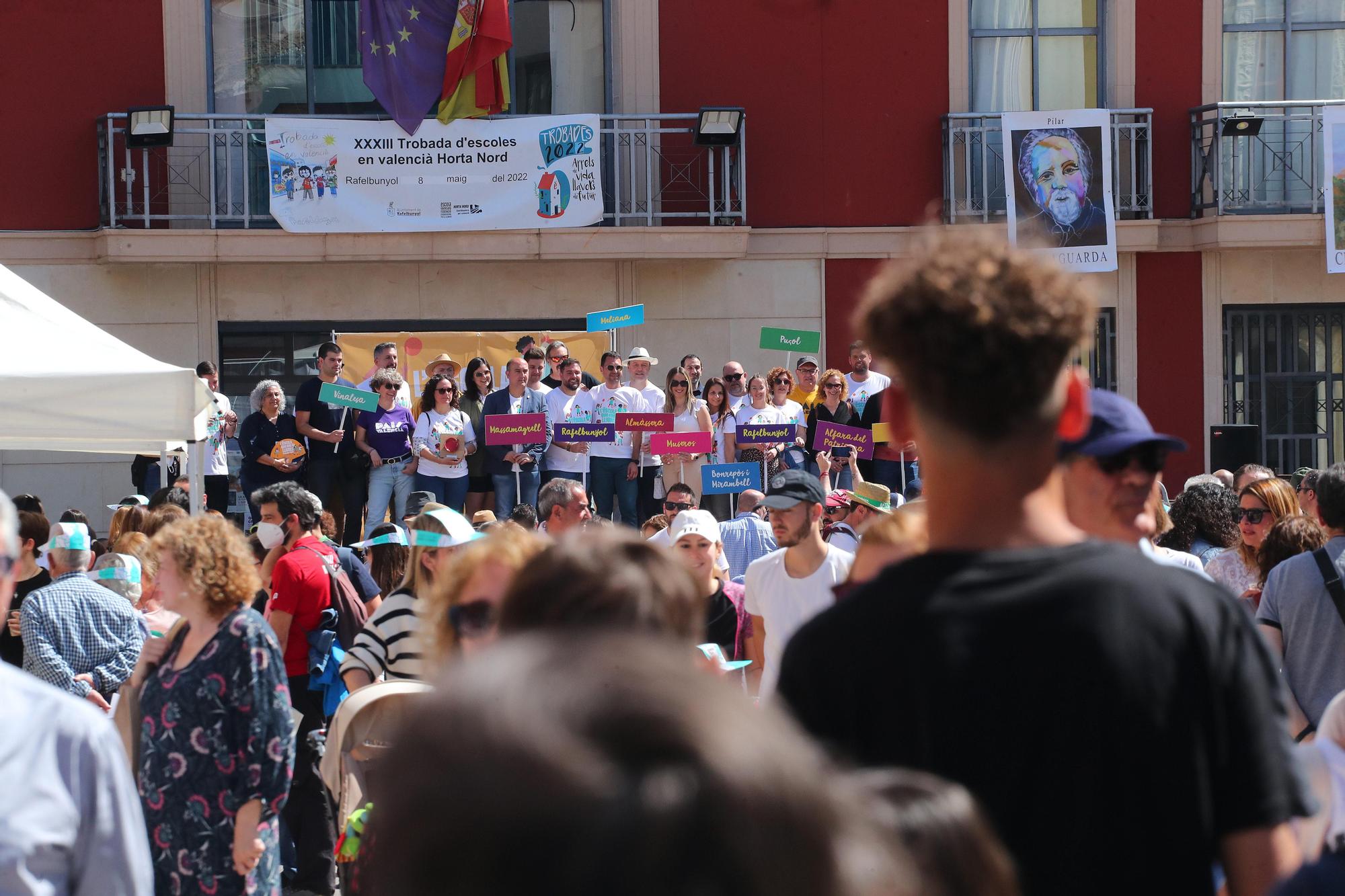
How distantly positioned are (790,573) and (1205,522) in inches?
93.8

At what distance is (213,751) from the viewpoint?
4.42 meters

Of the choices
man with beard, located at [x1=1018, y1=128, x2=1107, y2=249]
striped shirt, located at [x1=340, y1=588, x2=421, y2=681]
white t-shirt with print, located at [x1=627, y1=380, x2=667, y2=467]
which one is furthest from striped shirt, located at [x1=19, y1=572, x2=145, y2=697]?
man with beard, located at [x1=1018, y1=128, x2=1107, y2=249]

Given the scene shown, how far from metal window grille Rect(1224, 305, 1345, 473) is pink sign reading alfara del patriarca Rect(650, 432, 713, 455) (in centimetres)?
905

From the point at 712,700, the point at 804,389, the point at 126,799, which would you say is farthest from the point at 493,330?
the point at 712,700

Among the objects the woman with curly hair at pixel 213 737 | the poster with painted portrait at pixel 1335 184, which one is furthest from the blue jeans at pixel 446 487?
the poster with painted portrait at pixel 1335 184

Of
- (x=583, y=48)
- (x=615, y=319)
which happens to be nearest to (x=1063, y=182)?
(x=615, y=319)

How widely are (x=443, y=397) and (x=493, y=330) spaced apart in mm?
5498

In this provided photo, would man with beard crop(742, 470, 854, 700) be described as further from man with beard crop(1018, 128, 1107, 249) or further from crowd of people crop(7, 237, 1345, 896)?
man with beard crop(1018, 128, 1107, 249)

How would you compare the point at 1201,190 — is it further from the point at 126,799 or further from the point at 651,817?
the point at 651,817

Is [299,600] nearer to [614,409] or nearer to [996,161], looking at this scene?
[614,409]

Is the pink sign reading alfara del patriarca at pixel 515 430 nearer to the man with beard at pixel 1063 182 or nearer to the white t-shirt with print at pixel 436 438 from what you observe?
the white t-shirt with print at pixel 436 438

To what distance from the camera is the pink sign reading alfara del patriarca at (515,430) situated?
12.0 metres

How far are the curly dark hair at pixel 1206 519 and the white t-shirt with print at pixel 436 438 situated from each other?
642 centimetres

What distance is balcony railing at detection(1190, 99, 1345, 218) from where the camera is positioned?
1800cm
